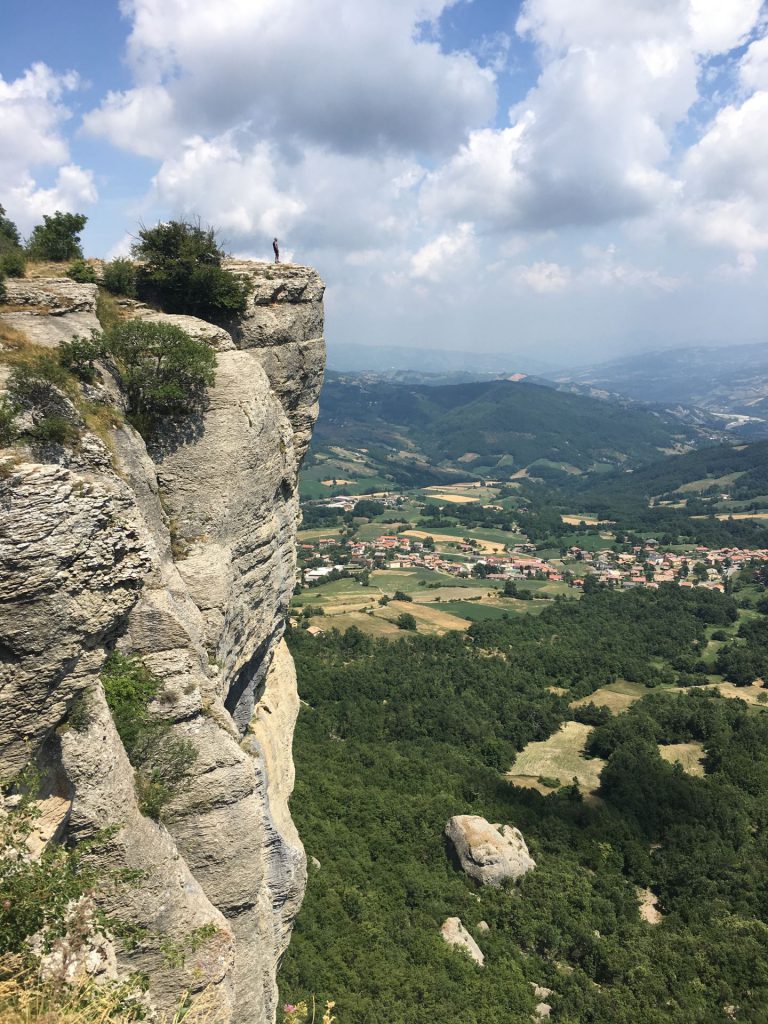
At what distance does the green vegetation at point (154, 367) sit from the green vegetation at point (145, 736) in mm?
7275

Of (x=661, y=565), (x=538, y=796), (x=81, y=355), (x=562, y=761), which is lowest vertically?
(x=661, y=565)

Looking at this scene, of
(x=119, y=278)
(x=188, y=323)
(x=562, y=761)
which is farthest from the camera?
(x=562, y=761)

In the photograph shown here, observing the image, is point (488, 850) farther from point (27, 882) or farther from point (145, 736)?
point (27, 882)

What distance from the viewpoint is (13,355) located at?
41.0 ft

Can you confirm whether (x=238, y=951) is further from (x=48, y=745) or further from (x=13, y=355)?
(x=13, y=355)

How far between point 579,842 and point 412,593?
274ft

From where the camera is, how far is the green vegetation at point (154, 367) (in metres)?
16.4

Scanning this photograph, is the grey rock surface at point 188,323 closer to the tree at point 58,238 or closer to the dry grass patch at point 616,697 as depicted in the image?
the tree at point 58,238

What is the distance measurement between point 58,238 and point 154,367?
789 centimetres

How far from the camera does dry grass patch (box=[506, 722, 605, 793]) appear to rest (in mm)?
61062

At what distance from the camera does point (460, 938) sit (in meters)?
35.2

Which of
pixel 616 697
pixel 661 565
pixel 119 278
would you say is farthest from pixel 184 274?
pixel 661 565

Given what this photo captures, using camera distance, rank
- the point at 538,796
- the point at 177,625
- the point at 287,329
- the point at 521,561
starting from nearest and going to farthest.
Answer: the point at 177,625 → the point at 287,329 → the point at 538,796 → the point at 521,561

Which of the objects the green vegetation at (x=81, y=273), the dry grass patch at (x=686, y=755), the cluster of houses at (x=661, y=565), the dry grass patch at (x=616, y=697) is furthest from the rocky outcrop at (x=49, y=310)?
the cluster of houses at (x=661, y=565)
